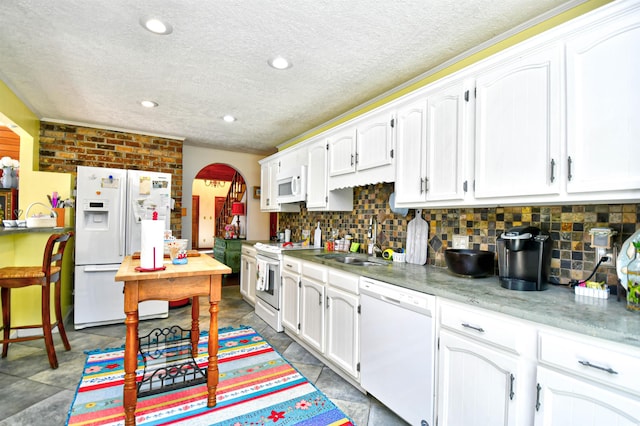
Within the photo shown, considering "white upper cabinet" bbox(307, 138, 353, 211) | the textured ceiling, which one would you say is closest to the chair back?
the textured ceiling

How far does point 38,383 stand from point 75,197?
7.12 ft

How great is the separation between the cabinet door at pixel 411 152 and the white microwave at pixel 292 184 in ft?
5.15

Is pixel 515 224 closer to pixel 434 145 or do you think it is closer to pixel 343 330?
pixel 434 145

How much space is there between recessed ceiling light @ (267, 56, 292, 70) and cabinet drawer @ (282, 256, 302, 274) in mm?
1758

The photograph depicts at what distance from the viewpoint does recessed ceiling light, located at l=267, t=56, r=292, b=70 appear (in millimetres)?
2375

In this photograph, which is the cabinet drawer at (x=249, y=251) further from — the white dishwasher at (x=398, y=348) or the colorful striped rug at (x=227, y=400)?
the white dishwasher at (x=398, y=348)

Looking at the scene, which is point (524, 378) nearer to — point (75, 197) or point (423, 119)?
point (423, 119)

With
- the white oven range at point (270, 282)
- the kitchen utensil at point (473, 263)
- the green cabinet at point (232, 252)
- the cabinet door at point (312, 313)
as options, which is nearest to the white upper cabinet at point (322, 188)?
the white oven range at point (270, 282)

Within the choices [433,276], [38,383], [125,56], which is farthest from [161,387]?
[125,56]

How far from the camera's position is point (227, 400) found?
2.15m

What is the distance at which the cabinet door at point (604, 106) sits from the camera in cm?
128

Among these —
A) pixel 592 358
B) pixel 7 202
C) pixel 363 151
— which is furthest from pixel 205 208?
pixel 592 358

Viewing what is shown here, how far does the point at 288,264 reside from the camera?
326cm

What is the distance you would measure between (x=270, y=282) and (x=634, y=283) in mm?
3045
